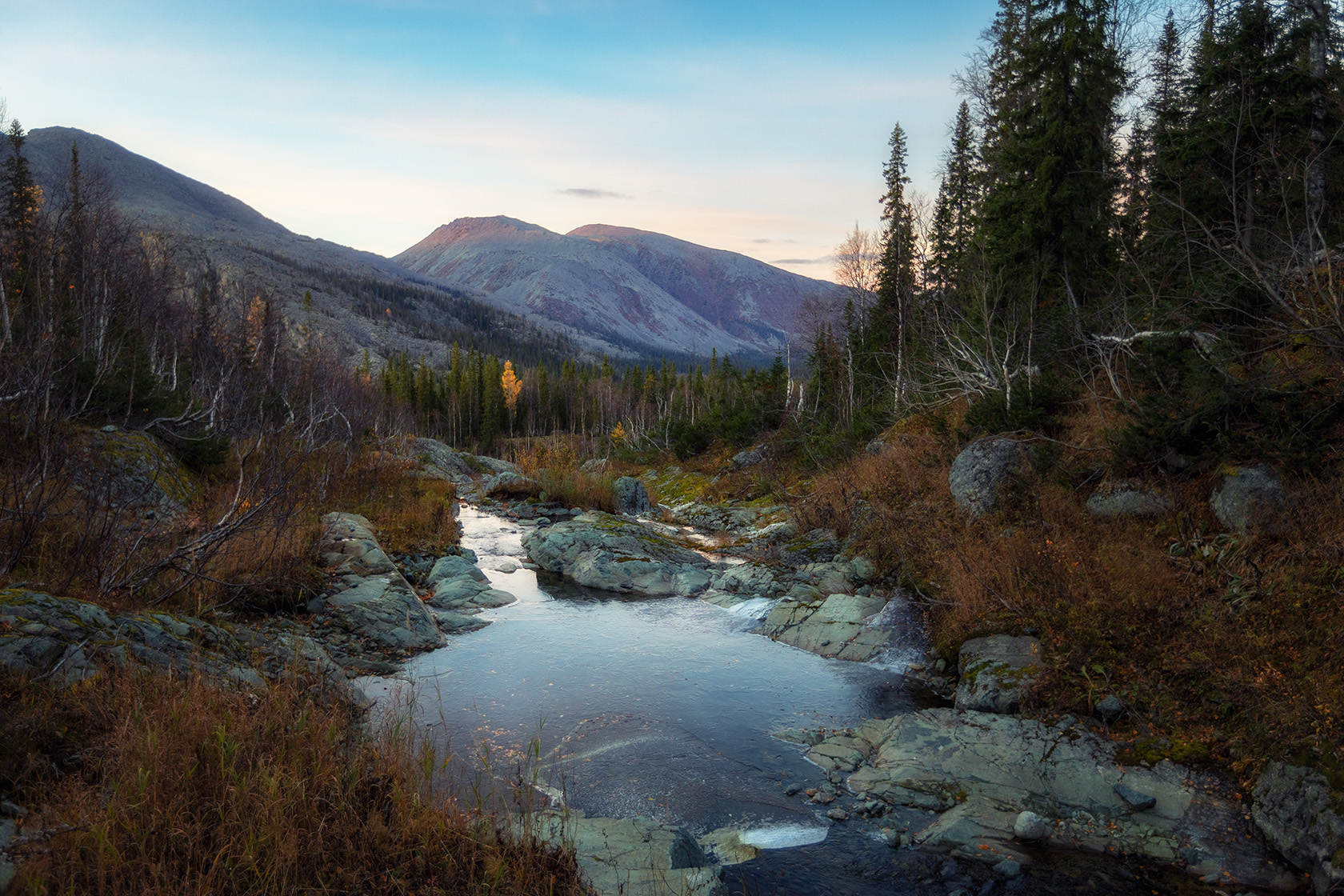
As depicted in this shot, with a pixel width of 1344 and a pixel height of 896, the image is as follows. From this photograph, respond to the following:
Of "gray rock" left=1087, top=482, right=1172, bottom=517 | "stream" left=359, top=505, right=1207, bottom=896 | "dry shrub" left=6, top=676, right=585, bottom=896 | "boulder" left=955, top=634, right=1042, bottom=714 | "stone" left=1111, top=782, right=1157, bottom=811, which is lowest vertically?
"stream" left=359, top=505, right=1207, bottom=896

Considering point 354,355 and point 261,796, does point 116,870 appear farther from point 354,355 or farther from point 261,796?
point 354,355

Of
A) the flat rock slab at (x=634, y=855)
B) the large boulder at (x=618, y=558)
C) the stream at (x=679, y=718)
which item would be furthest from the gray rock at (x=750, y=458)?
the flat rock slab at (x=634, y=855)

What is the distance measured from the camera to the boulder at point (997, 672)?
27.4 feet

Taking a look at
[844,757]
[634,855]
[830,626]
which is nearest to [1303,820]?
[844,757]

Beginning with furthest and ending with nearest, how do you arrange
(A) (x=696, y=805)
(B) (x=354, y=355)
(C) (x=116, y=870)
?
(B) (x=354, y=355)
(A) (x=696, y=805)
(C) (x=116, y=870)

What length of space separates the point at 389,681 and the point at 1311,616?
36.7 ft

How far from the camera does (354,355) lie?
5207 inches

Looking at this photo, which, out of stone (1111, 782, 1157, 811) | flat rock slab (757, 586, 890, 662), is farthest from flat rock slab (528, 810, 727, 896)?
flat rock slab (757, 586, 890, 662)

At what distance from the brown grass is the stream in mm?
1987

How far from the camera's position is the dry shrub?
3.53 m

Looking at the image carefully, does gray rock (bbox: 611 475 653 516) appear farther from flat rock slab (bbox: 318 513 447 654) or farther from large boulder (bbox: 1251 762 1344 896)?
large boulder (bbox: 1251 762 1344 896)

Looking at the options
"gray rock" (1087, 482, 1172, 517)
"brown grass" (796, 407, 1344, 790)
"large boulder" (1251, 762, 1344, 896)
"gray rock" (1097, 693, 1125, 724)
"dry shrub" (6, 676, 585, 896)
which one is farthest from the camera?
"gray rock" (1087, 482, 1172, 517)

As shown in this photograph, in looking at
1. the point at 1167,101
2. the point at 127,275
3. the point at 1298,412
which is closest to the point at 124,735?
the point at 1298,412

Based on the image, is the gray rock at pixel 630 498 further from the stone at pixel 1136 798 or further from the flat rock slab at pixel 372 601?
the stone at pixel 1136 798
